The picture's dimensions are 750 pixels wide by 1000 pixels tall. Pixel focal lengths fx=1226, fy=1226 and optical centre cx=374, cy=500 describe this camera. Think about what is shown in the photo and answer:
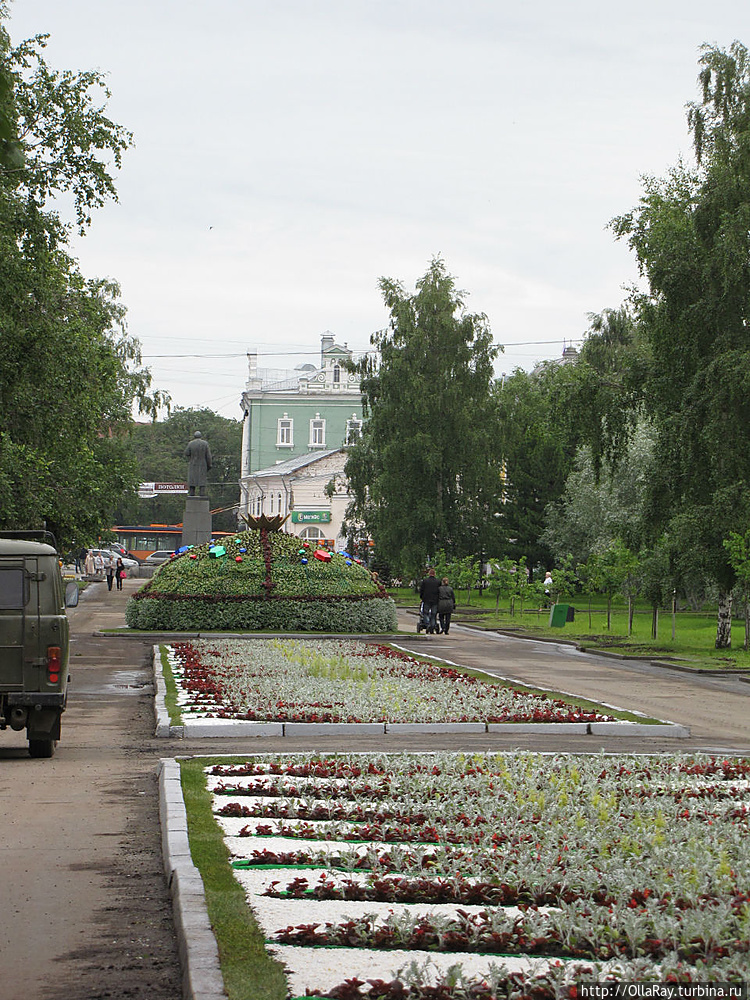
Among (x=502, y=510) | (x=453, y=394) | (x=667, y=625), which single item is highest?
(x=453, y=394)

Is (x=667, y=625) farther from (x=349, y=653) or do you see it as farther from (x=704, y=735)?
(x=704, y=735)

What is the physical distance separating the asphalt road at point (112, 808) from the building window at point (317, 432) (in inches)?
2908

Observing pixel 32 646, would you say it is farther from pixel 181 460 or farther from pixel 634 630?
pixel 181 460

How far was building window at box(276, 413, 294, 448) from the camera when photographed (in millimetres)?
97875

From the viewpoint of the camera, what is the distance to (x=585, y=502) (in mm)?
61594

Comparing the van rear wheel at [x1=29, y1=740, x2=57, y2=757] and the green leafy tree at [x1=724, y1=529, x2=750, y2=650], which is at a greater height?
the green leafy tree at [x1=724, y1=529, x2=750, y2=650]

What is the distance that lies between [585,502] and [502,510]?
4.82m

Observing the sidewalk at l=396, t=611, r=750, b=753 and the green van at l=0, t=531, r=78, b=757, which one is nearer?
the green van at l=0, t=531, r=78, b=757

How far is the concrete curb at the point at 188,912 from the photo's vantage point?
4.80 meters

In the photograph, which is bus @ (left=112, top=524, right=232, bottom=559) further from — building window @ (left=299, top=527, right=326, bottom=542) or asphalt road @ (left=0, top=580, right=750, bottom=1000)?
asphalt road @ (left=0, top=580, right=750, bottom=1000)

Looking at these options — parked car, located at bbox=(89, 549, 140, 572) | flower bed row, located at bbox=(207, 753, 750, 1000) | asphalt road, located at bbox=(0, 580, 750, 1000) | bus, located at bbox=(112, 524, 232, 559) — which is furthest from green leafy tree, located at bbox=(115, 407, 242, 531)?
flower bed row, located at bbox=(207, 753, 750, 1000)

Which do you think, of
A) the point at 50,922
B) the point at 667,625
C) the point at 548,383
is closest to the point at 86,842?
the point at 50,922

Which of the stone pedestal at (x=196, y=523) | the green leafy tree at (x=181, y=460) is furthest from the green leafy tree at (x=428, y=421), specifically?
the green leafy tree at (x=181, y=460)

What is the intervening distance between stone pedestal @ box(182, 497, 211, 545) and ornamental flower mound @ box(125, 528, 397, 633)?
13339 mm
